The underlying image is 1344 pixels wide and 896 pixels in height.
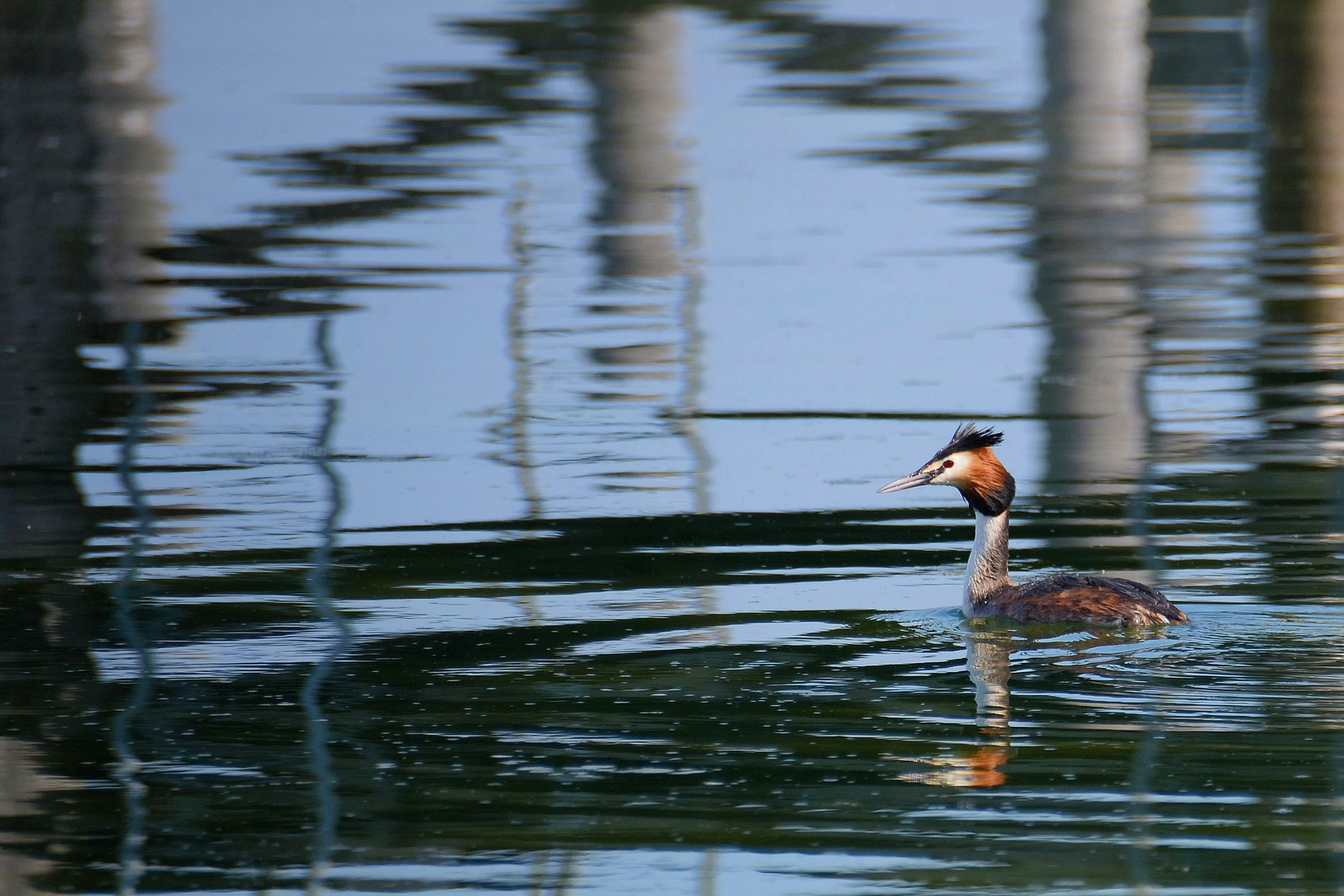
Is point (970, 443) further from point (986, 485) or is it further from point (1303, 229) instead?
point (1303, 229)

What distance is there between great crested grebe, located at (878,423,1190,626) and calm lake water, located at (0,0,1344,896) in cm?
7

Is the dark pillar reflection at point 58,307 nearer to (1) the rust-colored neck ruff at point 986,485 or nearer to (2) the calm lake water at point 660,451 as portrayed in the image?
(2) the calm lake water at point 660,451

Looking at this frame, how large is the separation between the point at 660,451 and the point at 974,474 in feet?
7.15

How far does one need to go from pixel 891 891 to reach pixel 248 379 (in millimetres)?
6334

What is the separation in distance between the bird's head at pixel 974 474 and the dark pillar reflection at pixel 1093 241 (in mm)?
1357

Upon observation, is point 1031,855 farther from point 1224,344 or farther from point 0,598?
point 1224,344

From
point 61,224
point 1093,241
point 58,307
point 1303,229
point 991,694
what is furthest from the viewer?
point 61,224

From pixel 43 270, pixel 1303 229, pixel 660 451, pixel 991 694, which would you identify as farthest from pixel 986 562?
pixel 43 270

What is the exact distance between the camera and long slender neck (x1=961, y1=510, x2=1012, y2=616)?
7609 mm

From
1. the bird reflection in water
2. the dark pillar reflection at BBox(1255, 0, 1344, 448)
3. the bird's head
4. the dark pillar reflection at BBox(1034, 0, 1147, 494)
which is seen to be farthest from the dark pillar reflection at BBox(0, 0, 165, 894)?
the dark pillar reflection at BBox(1255, 0, 1344, 448)

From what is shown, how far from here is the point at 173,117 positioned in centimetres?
1666

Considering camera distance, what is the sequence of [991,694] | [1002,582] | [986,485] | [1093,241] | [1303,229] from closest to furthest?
[991,694] → [1002,582] → [986,485] → [1093,241] → [1303,229]

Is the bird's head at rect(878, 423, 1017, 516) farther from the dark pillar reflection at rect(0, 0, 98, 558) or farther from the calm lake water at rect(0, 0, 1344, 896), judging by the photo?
the dark pillar reflection at rect(0, 0, 98, 558)

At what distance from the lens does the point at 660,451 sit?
9867mm
